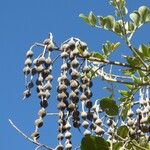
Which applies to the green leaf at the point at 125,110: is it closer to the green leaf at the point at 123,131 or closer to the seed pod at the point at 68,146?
the green leaf at the point at 123,131

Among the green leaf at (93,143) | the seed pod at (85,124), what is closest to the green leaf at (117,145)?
the green leaf at (93,143)

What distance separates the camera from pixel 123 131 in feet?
10.4

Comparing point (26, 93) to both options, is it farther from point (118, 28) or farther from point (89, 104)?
point (118, 28)

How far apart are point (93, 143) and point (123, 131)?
1.32 feet

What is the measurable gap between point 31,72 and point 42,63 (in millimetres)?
69

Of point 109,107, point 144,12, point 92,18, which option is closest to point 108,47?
point 92,18

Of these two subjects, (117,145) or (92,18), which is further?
(92,18)

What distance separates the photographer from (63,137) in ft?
8.66

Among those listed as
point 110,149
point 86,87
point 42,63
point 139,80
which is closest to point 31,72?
point 42,63

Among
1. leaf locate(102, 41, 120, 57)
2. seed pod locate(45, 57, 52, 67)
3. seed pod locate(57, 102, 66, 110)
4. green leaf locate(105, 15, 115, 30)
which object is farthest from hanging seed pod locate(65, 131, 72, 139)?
leaf locate(102, 41, 120, 57)

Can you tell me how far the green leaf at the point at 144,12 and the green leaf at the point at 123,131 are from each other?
62 centimetres

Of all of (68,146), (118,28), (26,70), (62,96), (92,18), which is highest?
(92,18)

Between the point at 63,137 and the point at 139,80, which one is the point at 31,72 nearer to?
the point at 63,137

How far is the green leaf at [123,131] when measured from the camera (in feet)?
10.4
